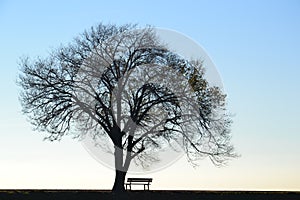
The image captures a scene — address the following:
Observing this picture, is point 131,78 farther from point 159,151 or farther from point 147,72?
point 159,151

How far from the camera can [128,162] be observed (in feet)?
145

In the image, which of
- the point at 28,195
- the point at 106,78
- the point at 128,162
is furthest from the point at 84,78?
the point at 28,195

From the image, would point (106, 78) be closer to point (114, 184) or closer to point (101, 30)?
point (101, 30)

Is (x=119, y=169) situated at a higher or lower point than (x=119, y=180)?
higher

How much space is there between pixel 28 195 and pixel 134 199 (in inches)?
244

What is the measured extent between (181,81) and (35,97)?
10827 millimetres

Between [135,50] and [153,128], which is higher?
[135,50]

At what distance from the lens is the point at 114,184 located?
1722 inches

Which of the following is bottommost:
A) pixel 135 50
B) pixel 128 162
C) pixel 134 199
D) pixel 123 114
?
pixel 134 199

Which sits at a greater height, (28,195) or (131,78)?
(131,78)

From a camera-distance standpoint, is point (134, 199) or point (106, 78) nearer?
point (134, 199)

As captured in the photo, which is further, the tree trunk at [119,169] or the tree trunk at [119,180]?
the tree trunk at [119,169]

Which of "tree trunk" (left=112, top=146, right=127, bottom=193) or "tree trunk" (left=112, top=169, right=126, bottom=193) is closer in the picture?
"tree trunk" (left=112, top=169, right=126, bottom=193)

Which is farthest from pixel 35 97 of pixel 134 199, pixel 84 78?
pixel 134 199
